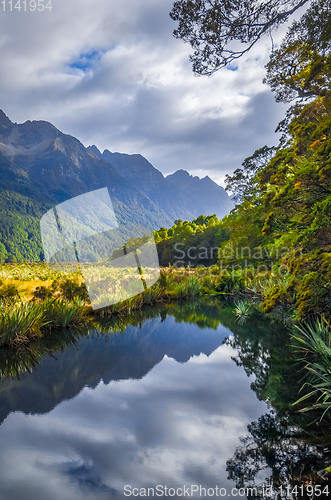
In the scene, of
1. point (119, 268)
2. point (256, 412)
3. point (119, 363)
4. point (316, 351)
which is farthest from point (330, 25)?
point (119, 268)

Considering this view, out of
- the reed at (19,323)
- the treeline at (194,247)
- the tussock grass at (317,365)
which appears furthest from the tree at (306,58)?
the treeline at (194,247)

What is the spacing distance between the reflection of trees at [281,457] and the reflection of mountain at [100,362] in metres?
2.44

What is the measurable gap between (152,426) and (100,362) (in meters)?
2.55

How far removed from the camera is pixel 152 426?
3.19 meters

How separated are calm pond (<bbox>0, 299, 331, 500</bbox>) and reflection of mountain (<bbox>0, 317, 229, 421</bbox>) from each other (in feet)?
0.08

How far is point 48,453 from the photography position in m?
2.69

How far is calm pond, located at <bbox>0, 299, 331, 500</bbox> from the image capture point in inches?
90.1

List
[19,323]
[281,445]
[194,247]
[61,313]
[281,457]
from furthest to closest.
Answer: [194,247] → [61,313] → [19,323] → [281,445] → [281,457]

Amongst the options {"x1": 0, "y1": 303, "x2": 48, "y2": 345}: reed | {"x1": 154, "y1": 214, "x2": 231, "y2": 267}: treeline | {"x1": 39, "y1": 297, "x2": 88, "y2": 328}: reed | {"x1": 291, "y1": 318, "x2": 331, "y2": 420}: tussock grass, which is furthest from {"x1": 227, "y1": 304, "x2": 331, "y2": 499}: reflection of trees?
{"x1": 154, "y1": 214, "x2": 231, "y2": 267}: treeline

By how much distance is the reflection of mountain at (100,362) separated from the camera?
3893 millimetres

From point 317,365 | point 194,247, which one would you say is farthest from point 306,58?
point 194,247

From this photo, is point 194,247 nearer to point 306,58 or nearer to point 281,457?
point 306,58

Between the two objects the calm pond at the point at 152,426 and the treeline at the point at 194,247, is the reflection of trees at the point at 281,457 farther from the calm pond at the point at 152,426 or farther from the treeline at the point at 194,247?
the treeline at the point at 194,247

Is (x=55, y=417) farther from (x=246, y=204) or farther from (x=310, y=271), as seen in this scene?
(x=246, y=204)
